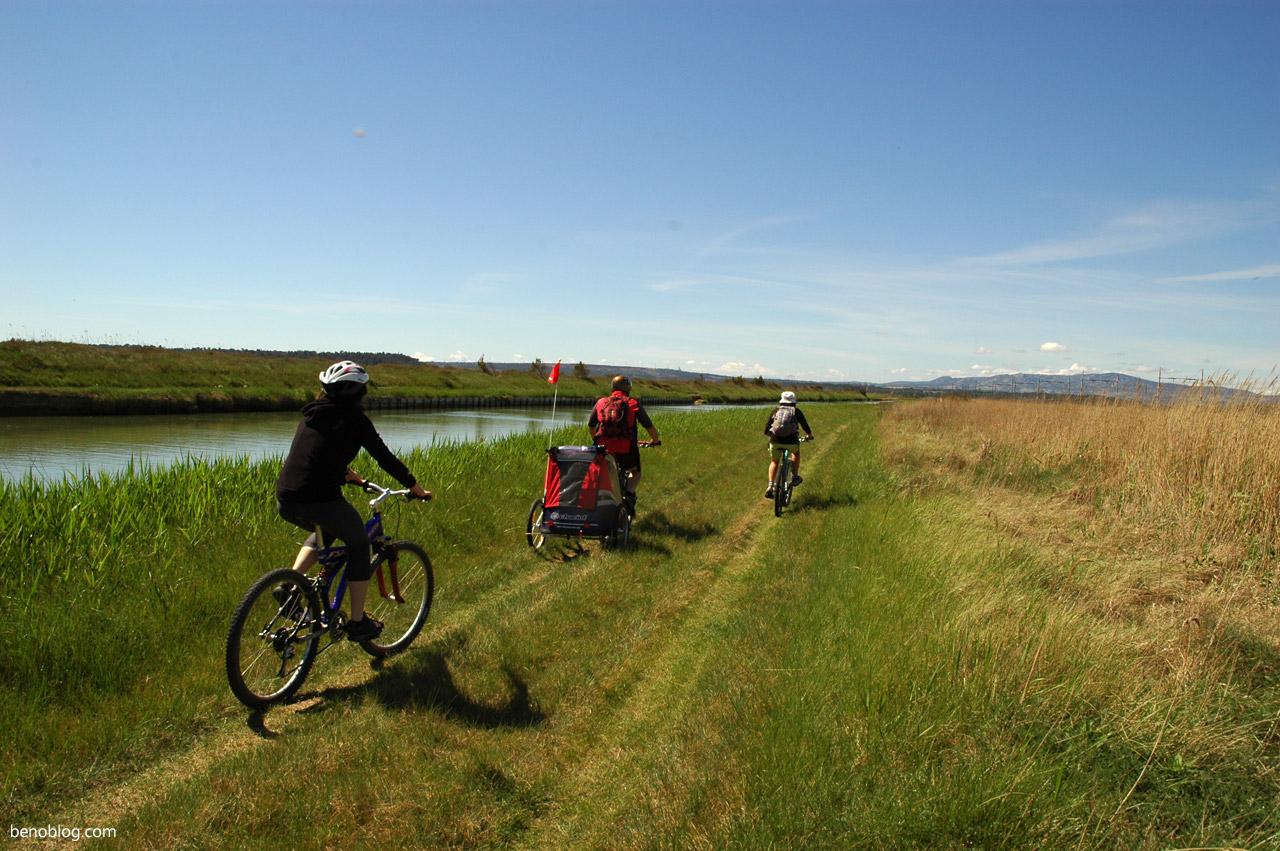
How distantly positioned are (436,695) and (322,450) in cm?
169

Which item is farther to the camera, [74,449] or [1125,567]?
[74,449]

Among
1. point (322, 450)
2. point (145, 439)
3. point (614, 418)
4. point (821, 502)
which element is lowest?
point (145, 439)

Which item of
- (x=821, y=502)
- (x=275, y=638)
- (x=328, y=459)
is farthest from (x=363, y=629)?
(x=821, y=502)

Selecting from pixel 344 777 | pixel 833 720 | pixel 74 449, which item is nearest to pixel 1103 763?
pixel 833 720

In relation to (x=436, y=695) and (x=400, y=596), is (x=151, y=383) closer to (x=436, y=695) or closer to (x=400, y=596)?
(x=400, y=596)

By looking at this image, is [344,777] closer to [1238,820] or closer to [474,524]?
[1238,820]

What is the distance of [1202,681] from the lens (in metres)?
4.07

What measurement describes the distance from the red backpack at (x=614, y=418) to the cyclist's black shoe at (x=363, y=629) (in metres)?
4.61

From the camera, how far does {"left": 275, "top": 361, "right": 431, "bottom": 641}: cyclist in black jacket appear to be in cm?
430

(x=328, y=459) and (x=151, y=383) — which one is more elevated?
(x=328, y=459)

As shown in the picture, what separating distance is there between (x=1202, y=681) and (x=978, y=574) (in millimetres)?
1886

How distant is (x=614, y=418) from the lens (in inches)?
352

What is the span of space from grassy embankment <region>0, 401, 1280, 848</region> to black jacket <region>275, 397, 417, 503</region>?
51.7 inches

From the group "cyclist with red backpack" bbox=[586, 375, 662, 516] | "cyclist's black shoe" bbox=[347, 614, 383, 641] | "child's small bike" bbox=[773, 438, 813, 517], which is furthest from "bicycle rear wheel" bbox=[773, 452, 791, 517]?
"cyclist's black shoe" bbox=[347, 614, 383, 641]
